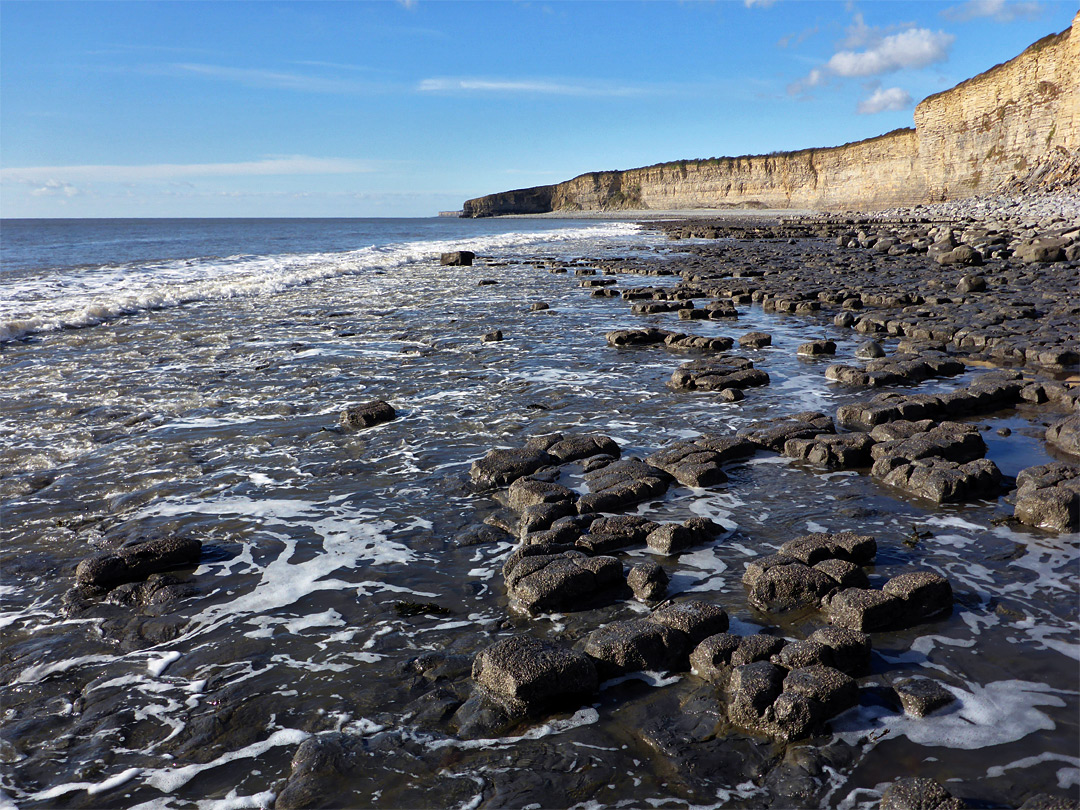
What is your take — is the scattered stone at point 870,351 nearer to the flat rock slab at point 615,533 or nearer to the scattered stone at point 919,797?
the flat rock slab at point 615,533

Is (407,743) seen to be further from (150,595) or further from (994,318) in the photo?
(994,318)

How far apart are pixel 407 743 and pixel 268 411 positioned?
612cm

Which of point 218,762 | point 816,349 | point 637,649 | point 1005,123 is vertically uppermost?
point 1005,123

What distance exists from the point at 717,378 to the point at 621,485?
3.91m

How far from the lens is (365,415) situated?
7.94m

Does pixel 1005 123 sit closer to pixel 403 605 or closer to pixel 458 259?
pixel 458 259

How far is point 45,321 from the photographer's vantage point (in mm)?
15219

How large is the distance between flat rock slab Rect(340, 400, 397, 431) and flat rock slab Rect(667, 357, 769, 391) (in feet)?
12.1

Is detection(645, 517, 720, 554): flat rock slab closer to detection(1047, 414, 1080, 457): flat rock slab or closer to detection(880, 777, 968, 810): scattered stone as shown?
detection(880, 777, 968, 810): scattered stone

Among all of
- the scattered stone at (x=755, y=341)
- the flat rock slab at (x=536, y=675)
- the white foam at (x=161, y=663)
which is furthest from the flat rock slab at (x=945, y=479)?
the scattered stone at (x=755, y=341)

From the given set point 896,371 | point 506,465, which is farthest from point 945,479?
point 896,371

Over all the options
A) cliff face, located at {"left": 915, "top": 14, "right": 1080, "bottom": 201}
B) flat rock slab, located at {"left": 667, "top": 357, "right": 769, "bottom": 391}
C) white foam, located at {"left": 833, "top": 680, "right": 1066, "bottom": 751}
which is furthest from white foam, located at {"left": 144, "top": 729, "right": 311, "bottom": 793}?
cliff face, located at {"left": 915, "top": 14, "right": 1080, "bottom": 201}

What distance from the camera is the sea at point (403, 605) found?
2.98m

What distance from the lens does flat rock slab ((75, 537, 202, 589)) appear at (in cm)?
455
